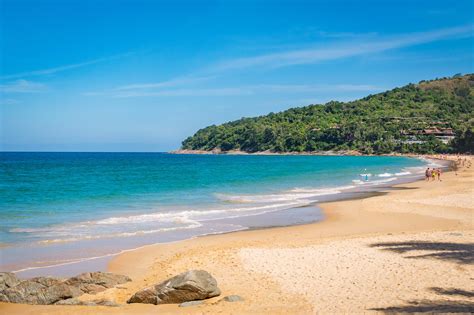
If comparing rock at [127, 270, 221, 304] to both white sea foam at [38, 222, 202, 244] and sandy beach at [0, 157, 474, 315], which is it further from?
white sea foam at [38, 222, 202, 244]

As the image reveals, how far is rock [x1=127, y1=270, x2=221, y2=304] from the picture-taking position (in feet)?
33.2

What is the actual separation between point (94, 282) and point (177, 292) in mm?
2433

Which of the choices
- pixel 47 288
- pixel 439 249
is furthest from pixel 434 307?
pixel 47 288

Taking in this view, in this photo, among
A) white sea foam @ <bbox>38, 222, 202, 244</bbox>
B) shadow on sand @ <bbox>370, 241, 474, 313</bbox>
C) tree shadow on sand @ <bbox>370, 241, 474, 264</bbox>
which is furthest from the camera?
white sea foam @ <bbox>38, 222, 202, 244</bbox>

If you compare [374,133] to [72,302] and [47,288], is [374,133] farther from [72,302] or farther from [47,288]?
[72,302]

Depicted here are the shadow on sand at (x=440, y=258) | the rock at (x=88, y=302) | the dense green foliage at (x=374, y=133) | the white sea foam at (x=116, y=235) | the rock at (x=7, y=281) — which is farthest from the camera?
the dense green foliage at (x=374, y=133)

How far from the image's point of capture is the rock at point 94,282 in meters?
11.1

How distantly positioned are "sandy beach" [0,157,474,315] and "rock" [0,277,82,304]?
237mm

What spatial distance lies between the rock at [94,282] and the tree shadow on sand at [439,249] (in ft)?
26.9

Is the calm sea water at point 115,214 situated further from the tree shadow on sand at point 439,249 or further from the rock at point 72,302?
the tree shadow on sand at point 439,249

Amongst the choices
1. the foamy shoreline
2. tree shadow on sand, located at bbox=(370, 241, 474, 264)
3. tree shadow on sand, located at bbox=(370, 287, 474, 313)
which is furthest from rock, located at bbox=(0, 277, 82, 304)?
tree shadow on sand, located at bbox=(370, 241, 474, 264)

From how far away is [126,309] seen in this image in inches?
386

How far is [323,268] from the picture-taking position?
487 inches

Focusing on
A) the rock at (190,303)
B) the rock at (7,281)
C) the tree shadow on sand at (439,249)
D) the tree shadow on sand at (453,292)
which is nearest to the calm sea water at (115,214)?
the rock at (7,281)
